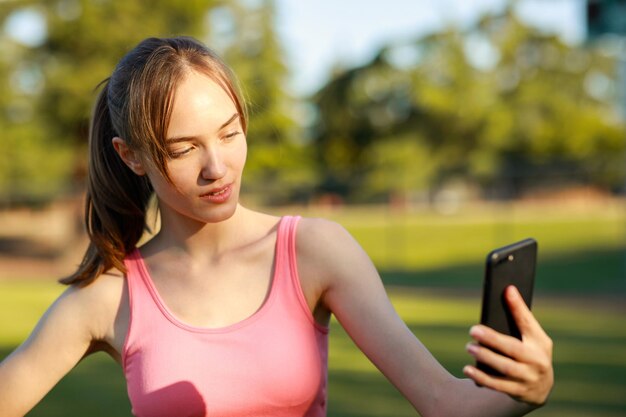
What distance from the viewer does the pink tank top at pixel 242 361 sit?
1.95 m

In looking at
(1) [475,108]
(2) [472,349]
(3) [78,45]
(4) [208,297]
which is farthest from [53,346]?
(1) [475,108]

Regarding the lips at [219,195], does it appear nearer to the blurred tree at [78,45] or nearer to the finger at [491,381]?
the finger at [491,381]

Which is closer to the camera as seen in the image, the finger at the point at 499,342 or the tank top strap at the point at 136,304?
the finger at the point at 499,342

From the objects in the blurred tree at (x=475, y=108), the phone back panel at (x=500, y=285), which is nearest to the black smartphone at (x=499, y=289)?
the phone back panel at (x=500, y=285)

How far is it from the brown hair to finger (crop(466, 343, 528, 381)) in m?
0.87

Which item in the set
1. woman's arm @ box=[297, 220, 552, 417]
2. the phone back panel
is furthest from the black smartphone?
woman's arm @ box=[297, 220, 552, 417]

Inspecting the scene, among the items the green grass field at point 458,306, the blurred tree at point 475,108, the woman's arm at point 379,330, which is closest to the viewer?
the woman's arm at point 379,330

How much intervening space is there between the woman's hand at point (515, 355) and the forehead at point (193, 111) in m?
0.80

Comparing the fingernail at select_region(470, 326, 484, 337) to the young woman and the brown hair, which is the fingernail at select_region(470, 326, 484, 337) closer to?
the young woman

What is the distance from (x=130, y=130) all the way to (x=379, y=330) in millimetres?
724

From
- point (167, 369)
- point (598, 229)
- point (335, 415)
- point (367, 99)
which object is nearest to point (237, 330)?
point (167, 369)

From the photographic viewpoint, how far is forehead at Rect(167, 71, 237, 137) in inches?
76.4

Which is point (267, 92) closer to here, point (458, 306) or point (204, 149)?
point (458, 306)

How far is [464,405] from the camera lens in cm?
176
